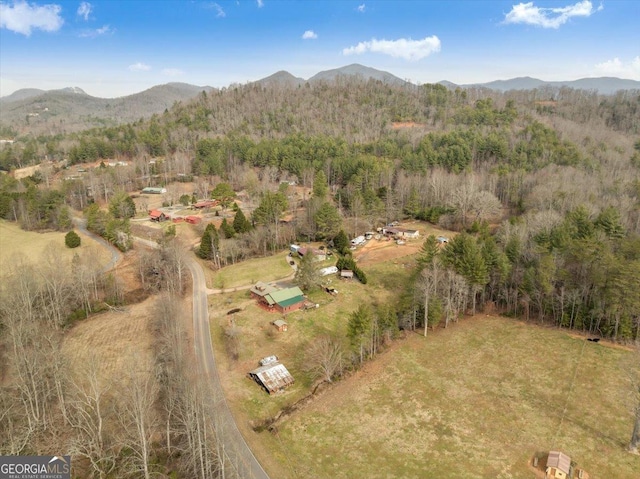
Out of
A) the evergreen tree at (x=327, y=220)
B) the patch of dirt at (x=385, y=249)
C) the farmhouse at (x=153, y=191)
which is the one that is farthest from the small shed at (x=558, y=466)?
the farmhouse at (x=153, y=191)

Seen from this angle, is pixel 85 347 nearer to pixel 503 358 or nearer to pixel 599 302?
pixel 503 358

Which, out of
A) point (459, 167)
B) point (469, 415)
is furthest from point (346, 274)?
point (459, 167)

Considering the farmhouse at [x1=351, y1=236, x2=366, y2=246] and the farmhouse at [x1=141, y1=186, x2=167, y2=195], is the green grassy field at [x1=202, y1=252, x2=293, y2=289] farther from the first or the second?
the farmhouse at [x1=141, y1=186, x2=167, y2=195]

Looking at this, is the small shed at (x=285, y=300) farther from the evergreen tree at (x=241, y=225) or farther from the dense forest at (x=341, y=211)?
the evergreen tree at (x=241, y=225)

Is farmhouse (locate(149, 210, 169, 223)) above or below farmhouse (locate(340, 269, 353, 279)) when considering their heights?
above

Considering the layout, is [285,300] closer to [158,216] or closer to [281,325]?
[281,325]

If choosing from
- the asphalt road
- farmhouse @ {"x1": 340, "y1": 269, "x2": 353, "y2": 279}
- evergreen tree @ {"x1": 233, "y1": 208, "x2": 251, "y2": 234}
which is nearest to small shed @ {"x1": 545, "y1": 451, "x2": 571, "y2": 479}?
the asphalt road
